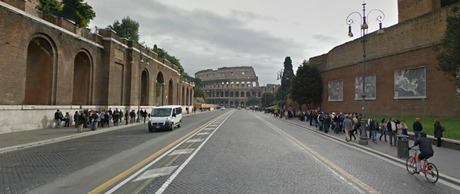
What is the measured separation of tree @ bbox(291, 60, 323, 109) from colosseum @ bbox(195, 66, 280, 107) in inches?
3908

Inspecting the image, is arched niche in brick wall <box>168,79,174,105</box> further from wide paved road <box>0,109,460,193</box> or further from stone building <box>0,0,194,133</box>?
wide paved road <box>0,109,460,193</box>

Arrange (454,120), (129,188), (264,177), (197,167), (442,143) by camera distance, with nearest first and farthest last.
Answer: (129,188) → (264,177) → (197,167) → (442,143) → (454,120)

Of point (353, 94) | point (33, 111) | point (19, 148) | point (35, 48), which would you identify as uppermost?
point (35, 48)

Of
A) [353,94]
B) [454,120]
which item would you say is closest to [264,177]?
[454,120]

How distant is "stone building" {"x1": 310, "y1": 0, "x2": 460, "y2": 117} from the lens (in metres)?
21.3

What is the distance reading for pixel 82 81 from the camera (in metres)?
24.9

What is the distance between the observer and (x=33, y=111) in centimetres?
1727

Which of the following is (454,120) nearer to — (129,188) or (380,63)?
(380,63)

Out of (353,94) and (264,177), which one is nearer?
(264,177)

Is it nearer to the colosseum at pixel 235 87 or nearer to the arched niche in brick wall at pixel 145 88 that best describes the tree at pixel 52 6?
the arched niche in brick wall at pixel 145 88

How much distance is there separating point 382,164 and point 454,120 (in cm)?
1655

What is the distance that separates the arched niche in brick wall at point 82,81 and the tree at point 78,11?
17.9m

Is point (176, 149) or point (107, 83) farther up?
point (107, 83)

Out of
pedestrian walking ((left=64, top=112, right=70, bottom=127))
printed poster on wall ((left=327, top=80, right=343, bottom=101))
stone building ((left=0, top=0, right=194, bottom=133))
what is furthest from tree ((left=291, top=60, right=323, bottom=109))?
pedestrian walking ((left=64, top=112, right=70, bottom=127))
